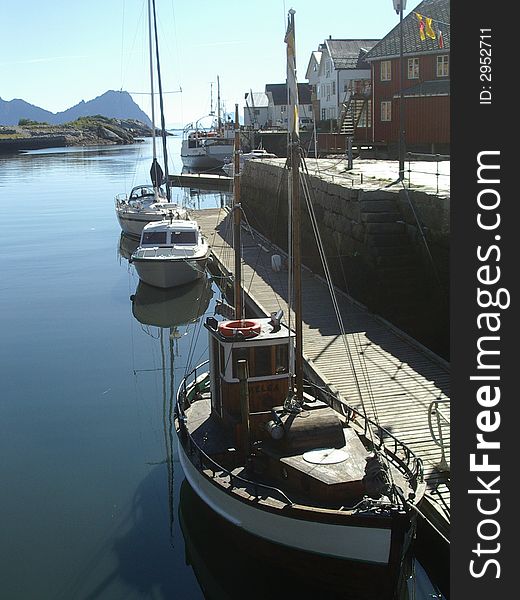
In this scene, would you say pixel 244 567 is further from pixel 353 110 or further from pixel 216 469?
pixel 353 110

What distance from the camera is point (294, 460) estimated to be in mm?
11930

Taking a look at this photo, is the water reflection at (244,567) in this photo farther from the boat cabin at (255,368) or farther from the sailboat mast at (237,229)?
the sailboat mast at (237,229)

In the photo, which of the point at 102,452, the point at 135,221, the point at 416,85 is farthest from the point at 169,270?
the point at 416,85

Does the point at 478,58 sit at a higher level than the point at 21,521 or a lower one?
higher

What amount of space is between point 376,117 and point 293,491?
125 feet

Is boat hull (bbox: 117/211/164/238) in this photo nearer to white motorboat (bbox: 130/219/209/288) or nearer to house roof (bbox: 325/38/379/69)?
white motorboat (bbox: 130/219/209/288)

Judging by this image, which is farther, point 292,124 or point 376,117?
point 376,117

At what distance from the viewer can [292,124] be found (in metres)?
12.5

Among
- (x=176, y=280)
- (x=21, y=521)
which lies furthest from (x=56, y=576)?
(x=176, y=280)

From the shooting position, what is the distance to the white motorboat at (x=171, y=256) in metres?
31.3

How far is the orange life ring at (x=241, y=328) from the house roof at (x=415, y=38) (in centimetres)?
3271

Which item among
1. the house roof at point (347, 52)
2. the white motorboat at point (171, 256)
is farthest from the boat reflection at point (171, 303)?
the house roof at point (347, 52)

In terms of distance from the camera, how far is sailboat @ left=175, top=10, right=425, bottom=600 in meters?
10.9

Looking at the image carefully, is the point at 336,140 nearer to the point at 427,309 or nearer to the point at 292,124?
the point at 427,309
